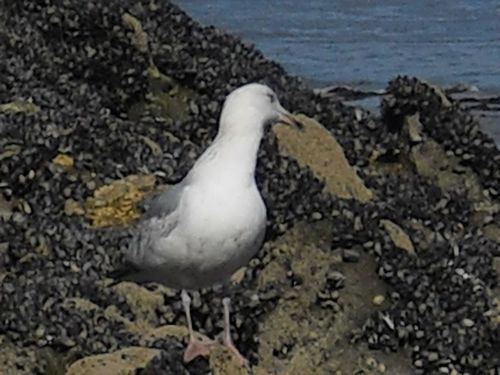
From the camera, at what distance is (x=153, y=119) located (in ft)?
35.6

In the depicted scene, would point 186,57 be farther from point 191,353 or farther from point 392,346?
point 191,353

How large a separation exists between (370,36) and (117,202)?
53.3 feet

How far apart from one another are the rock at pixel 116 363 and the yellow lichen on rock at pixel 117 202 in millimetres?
2083

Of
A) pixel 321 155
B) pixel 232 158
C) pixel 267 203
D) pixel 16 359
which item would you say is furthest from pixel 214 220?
pixel 321 155

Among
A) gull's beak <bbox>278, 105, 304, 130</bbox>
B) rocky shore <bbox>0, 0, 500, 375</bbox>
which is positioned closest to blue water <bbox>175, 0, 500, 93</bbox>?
rocky shore <bbox>0, 0, 500, 375</bbox>

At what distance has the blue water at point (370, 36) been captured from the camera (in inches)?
842

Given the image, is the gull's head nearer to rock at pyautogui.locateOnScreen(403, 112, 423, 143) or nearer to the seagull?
the seagull

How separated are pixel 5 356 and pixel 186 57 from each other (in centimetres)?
513

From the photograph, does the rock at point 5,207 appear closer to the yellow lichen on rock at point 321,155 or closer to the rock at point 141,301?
the rock at point 141,301

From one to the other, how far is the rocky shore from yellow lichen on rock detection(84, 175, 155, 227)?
1 centimetres

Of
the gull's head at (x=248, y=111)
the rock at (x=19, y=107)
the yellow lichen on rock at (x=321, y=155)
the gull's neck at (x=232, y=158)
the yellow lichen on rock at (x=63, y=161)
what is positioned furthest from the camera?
the rock at (x=19, y=107)

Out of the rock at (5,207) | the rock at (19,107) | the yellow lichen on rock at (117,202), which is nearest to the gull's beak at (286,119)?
the yellow lichen on rock at (117,202)

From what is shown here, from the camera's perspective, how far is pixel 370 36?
24688 mm

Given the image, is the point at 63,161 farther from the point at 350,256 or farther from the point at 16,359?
the point at 16,359
